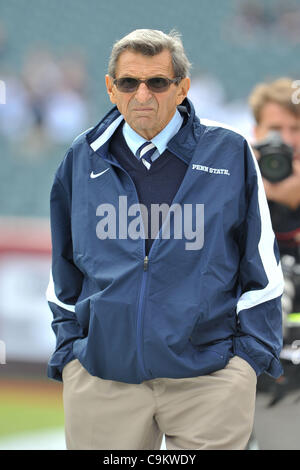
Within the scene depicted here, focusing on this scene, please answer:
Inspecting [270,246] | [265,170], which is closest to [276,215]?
[265,170]

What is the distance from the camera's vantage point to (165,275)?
174cm

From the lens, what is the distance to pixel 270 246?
1862 millimetres

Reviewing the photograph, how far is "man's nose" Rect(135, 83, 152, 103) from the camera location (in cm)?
178

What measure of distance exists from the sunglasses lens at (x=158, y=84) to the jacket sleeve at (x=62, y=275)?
1.28ft

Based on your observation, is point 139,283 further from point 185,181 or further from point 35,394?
point 35,394

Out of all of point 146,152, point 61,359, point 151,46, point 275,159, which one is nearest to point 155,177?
point 146,152

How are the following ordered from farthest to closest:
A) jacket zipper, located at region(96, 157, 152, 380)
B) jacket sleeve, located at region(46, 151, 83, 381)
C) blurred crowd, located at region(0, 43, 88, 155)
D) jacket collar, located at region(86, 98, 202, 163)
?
blurred crowd, located at region(0, 43, 88, 155) < jacket sleeve, located at region(46, 151, 83, 381) < jacket collar, located at region(86, 98, 202, 163) < jacket zipper, located at region(96, 157, 152, 380)

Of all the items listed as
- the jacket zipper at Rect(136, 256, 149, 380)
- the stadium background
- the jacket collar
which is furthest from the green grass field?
the jacket collar

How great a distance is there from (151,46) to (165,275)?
0.60 meters

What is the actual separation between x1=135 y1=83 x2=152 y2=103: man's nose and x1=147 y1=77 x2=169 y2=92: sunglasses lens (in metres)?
0.01

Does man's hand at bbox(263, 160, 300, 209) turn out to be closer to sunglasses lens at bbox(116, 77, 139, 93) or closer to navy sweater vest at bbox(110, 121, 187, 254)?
navy sweater vest at bbox(110, 121, 187, 254)

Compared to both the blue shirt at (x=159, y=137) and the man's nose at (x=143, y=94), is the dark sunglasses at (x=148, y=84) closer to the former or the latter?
the man's nose at (x=143, y=94)

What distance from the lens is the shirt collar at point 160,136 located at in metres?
1.85

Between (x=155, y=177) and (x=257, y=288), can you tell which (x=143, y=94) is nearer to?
(x=155, y=177)
